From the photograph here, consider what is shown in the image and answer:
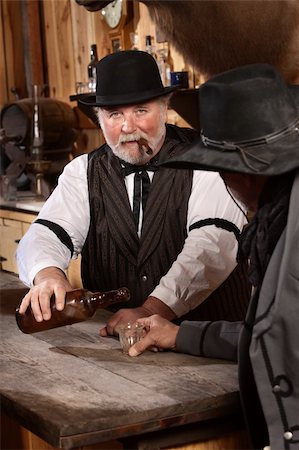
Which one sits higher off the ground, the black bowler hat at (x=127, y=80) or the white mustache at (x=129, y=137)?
the black bowler hat at (x=127, y=80)

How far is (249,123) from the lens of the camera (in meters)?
1.95

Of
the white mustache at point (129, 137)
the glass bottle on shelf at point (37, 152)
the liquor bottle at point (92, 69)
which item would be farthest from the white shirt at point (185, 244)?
the glass bottle on shelf at point (37, 152)

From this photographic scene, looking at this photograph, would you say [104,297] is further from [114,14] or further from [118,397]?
[114,14]

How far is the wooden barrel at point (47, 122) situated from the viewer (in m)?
5.70

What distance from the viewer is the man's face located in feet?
9.98

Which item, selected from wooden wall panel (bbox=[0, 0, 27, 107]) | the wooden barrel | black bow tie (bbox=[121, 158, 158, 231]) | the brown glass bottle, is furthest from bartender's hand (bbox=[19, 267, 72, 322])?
wooden wall panel (bbox=[0, 0, 27, 107])

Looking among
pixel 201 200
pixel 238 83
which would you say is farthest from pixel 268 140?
pixel 201 200

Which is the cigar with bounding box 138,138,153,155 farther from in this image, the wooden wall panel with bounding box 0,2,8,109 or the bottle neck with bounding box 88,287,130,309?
the wooden wall panel with bounding box 0,2,8,109

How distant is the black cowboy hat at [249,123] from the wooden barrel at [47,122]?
12.5 ft

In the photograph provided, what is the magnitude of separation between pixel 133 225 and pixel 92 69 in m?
2.34

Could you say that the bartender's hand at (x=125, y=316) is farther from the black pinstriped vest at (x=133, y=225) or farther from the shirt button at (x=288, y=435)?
the shirt button at (x=288, y=435)

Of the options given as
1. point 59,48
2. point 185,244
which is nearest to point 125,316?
point 185,244

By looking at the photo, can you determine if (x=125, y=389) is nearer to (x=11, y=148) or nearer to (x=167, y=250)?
(x=167, y=250)

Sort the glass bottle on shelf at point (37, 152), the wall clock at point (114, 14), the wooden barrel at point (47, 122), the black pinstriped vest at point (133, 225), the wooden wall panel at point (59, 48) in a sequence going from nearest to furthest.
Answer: the black pinstriped vest at point (133, 225)
the wall clock at point (114, 14)
the glass bottle on shelf at point (37, 152)
the wooden barrel at point (47, 122)
the wooden wall panel at point (59, 48)
